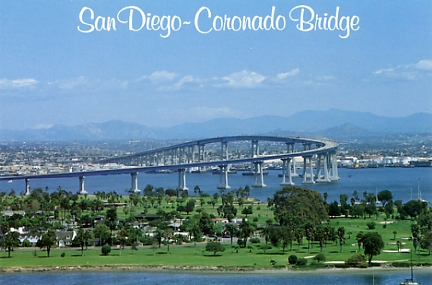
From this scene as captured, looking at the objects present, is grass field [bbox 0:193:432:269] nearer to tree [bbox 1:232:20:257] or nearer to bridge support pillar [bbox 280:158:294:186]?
tree [bbox 1:232:20:257]

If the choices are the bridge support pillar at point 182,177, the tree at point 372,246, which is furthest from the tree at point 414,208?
the bridge support pillar at point 182,177

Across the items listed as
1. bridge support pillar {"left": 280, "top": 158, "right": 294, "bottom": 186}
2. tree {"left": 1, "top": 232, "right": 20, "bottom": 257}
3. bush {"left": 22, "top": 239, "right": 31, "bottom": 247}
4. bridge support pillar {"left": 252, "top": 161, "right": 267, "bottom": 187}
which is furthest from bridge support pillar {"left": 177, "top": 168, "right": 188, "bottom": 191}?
tree {"left": 1, "top": 232, "right": 20, "bottom": 257}

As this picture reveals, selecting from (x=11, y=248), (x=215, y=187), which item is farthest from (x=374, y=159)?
(x=11, y=248)

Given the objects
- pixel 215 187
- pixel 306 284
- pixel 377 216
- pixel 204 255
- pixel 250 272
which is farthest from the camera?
pixel 215 187

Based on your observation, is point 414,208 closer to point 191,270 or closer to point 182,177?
point 191,270

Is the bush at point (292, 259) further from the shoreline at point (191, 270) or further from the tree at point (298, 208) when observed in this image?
the tree at point (298, 208)

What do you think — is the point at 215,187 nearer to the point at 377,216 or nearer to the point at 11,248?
the point at 377,216
